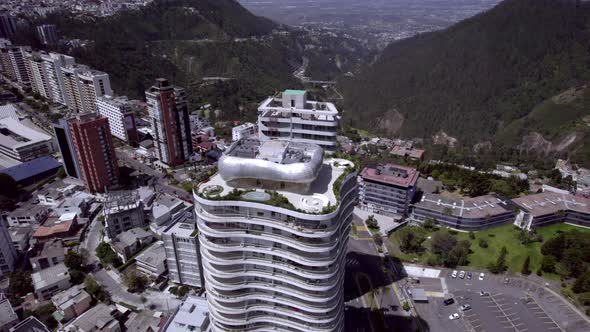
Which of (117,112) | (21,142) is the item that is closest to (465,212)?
(117,112)

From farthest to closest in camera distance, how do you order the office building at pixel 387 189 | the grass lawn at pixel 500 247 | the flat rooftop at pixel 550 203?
the office building at pixel 387 189 < the flat rooftop at pixel 550 203 < the grass lawn at pixel 500 247

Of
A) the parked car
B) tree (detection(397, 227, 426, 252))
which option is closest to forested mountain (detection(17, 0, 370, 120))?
tree (detection(397, 227, 426, 252))

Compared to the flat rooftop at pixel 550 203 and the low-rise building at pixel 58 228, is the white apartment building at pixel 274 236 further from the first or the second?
the flat rooftop at pixel 550 203

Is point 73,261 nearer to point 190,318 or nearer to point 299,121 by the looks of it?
point 190,318

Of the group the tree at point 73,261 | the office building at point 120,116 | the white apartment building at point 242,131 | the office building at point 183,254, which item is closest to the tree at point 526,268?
the office building at point 183,254

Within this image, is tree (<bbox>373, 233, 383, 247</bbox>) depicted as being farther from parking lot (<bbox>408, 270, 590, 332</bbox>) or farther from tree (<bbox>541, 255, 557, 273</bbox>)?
tree (<bbox>541, 255, 557, 273</bbox>)
